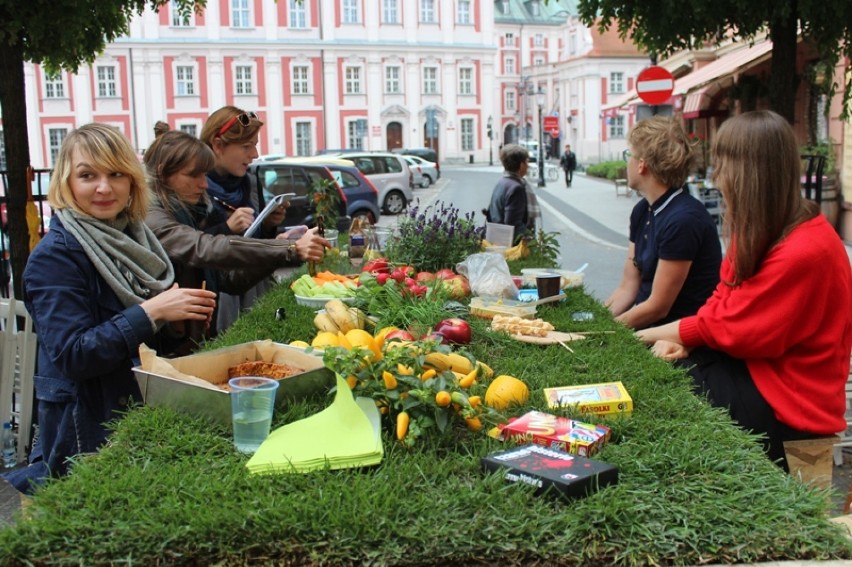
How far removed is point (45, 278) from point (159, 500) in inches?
40.6

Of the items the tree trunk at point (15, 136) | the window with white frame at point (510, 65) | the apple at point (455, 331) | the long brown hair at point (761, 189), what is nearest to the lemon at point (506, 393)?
the apple at point (455, 331)

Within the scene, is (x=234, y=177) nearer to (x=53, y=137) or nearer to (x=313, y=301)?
(x=313, y=301)

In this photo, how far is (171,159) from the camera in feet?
Answer: 12.0

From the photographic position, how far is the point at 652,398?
242cm

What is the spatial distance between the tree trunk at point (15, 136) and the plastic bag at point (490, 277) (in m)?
3.17

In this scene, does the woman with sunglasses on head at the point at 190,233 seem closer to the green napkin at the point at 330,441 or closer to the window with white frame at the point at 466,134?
the green napkin at the point at 330,441

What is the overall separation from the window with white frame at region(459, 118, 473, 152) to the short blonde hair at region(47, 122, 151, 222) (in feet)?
217

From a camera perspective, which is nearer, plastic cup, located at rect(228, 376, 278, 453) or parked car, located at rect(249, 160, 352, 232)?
plastic cup, located at rect(228, 376, 278, 453)

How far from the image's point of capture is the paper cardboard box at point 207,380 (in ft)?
7.15

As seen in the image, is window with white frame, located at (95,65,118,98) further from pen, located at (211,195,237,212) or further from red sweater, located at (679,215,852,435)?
red sweater, located at (679,215,852,435)

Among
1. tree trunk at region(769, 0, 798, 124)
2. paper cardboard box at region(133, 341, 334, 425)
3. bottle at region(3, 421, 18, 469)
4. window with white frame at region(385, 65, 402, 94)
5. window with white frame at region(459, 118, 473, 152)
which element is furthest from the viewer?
window with white frame at region(459, 118, 473, 152)

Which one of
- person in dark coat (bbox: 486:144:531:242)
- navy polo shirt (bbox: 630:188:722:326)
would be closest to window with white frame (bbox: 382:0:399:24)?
person in dark coat (bbox: 486:144:531:242)

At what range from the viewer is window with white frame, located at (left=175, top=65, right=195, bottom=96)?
57094 mm

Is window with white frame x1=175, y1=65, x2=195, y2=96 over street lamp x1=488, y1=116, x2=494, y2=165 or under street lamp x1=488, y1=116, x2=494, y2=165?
over
